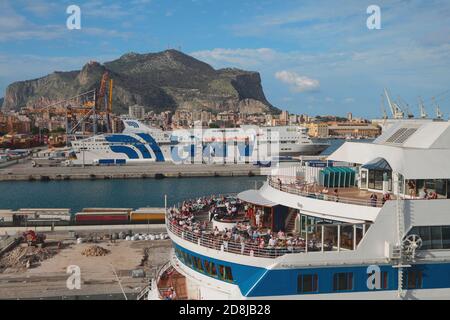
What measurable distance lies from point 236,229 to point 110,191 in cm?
3958

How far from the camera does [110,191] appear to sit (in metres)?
48.9

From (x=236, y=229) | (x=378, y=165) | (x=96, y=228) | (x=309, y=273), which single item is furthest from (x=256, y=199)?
(x=96, y=228)

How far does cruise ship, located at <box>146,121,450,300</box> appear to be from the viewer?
9.47 meters

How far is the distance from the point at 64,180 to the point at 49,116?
4437 inches

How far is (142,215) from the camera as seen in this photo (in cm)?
2920

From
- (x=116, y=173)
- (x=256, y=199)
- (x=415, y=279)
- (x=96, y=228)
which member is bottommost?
(x=96, y=228)

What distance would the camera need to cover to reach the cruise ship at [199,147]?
7725cm

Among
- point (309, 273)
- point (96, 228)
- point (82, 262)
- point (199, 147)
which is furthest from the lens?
point (199, 147)

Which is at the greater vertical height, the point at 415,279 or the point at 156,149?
the point at 156,149

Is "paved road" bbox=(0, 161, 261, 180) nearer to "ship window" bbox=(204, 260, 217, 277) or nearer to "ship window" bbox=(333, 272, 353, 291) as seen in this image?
"ship window" bbox=(204, 260, 217, 277)

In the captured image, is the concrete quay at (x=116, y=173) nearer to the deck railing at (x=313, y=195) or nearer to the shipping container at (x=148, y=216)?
the shipping container at (x=148, y=216)

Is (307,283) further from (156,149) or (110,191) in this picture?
(156,149)

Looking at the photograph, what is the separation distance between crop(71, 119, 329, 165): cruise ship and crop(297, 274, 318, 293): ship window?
62.5m
